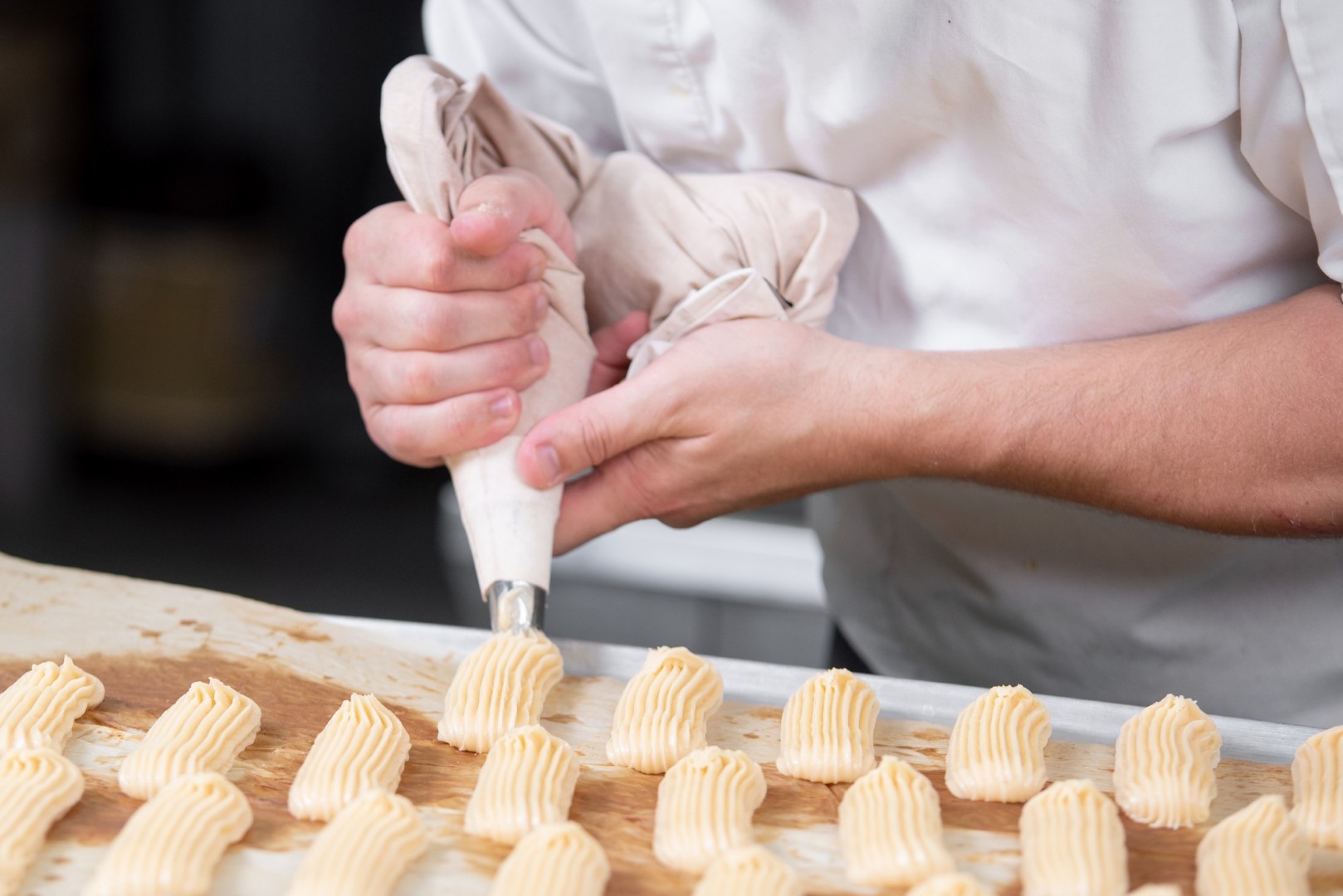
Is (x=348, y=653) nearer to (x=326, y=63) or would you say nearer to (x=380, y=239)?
(x=380, y=239)

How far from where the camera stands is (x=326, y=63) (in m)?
3.80

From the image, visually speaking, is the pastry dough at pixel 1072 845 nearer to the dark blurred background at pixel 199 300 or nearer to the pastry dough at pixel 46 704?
the pastry dough at pixel 46 704

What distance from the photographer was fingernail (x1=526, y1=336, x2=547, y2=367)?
1.21m

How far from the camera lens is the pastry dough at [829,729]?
101cm

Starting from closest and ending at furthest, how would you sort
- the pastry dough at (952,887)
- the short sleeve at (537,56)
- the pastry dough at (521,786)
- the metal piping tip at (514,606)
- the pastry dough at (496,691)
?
the pastry dough at (952,887), the pastry dough at (521,786), the pastry dough at (496,691), the metal piping tip at (514,606), the short sleeve at (537,56)

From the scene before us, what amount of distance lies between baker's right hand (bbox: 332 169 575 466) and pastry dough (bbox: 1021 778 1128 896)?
23.0 inches

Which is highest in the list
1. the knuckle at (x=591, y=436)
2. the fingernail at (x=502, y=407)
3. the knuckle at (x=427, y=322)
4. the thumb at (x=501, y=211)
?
the thumb at (x=501, y=211)

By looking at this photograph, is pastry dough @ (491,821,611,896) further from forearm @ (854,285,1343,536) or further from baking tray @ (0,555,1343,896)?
forearm @ (854,285,1343,536)

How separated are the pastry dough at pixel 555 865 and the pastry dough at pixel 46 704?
399mm

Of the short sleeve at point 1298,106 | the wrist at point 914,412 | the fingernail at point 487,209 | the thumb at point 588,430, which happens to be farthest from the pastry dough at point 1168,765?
the fingernail at point 487,209

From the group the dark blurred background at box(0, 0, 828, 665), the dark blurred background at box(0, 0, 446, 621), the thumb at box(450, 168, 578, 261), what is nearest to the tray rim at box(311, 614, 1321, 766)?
the thumb at box(450, 168, 578, 261)

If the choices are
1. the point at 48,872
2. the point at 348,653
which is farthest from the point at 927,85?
the point at 48,872

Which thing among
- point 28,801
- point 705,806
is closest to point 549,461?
point 705,806

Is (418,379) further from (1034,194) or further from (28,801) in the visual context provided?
(1034,194)
